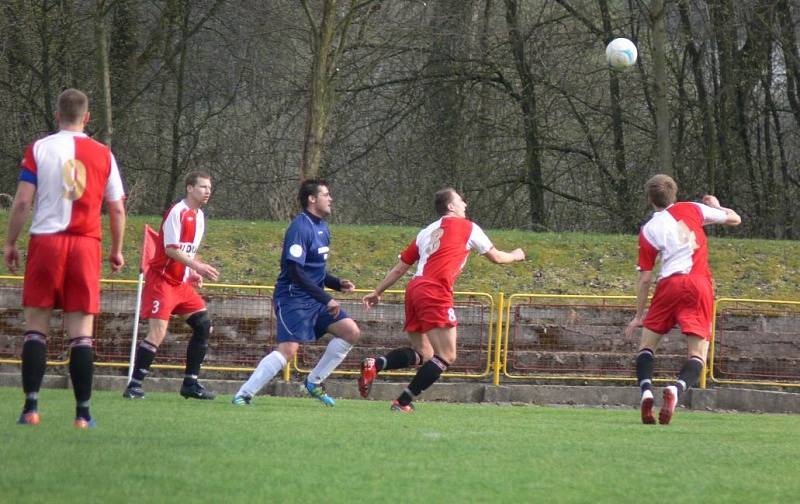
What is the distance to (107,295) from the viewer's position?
15.8 m

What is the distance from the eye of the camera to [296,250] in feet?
34.0

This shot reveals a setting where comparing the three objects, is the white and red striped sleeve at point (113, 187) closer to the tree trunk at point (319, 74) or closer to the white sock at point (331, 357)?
the white sock at point (331, 357)

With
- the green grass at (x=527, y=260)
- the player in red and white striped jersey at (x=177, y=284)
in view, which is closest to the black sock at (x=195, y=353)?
the player in red and white striped jersey at (x=177, y=284)

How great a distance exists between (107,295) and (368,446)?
9406mm

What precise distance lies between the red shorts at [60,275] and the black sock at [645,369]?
4472mm

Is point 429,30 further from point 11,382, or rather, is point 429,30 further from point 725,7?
point 11,382

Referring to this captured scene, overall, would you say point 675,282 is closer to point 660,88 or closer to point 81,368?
point 81,368

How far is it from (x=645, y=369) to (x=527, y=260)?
9.55 m

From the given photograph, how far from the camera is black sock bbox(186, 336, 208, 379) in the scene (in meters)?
11.2

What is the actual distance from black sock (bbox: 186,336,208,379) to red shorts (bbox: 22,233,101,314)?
3.84 meters

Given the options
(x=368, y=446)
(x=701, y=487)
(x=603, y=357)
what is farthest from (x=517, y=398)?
(x=701, y=487)

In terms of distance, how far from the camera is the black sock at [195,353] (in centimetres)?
1120

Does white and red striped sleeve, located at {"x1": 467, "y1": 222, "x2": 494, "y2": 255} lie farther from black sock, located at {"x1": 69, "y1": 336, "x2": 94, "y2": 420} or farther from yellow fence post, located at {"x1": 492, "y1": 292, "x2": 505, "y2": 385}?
yellow fence post, located at {"x1": 492, "y1": 292, "x2": 505, "y2": 385}

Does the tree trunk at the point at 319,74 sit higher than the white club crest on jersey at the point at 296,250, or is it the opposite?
the tree trunk at the point at 319,74
